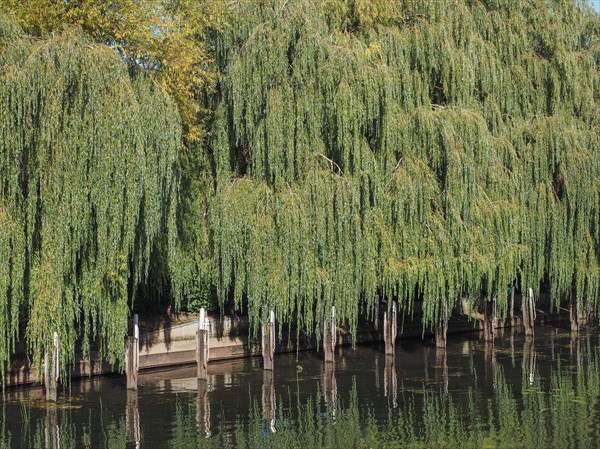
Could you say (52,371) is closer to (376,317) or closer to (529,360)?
(376,317)

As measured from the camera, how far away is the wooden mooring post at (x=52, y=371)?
2198cm

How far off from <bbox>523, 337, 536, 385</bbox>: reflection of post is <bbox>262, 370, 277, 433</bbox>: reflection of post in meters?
7.65

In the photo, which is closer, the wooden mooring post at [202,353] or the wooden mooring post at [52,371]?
the wooden mooring post at [52,371]

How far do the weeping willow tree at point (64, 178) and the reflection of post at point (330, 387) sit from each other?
6.46 metres

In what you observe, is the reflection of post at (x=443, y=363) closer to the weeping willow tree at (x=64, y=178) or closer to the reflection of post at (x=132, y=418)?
the reflection of post at (x=132, y=418)

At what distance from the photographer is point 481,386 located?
82.4ft

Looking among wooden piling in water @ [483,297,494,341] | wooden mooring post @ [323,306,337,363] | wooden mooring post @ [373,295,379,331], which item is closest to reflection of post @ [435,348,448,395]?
wooden piling in water @ [483,297,494,341]

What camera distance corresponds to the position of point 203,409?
887 inches

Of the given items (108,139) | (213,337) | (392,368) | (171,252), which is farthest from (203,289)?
(108,139)

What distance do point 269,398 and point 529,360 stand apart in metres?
10.5

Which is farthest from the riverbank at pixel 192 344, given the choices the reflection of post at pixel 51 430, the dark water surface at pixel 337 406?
the reflection of post at pixel 51 430

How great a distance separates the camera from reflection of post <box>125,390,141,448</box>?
19547 mm

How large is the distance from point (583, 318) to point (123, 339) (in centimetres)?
Answer: 2409

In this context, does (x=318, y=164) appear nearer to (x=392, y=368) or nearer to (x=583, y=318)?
(x=392, y=368)
